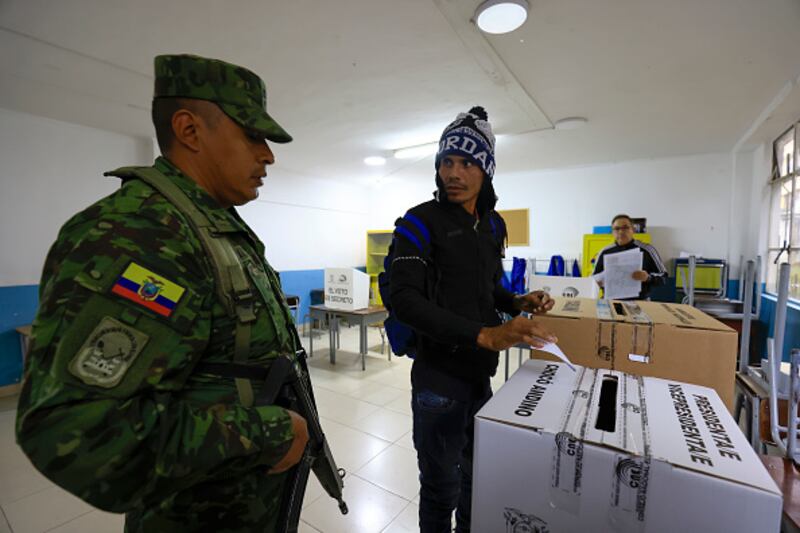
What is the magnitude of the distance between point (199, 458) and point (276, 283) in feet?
1.30

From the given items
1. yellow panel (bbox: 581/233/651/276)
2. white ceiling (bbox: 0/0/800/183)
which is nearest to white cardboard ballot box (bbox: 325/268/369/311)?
white ceiling (bbox: 0/0/800/183)

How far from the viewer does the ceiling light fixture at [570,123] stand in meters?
3.42

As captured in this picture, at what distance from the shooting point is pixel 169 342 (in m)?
0.53

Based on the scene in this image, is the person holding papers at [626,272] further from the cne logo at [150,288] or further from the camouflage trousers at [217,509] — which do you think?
the cne logo at [150,288]

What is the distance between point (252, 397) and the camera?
0.66 meters

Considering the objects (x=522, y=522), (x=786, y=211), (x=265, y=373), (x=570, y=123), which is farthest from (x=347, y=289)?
(x=786, y=211)

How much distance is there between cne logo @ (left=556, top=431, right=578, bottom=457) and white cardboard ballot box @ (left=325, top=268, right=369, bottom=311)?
3633 mm

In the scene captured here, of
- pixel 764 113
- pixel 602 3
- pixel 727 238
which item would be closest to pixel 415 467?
pixel 602 3

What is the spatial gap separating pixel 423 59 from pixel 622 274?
233 cm

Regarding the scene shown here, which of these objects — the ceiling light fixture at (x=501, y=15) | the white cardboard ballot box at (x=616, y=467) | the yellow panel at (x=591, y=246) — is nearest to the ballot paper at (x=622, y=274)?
the yellow panel at (x=591, y=246)

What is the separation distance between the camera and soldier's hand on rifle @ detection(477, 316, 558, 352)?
815 mm

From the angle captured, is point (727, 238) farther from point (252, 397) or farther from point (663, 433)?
point (252, 397)

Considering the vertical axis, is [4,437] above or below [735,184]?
below

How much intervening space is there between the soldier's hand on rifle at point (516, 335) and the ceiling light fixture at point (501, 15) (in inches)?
65.5
